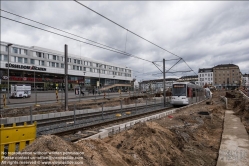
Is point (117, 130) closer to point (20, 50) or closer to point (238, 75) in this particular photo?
point (20, 50)

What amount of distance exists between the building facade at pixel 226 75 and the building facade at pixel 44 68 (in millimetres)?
76216

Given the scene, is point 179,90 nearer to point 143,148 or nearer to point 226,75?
point 143,148

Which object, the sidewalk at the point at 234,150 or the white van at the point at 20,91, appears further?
the white van at the point at 20,91

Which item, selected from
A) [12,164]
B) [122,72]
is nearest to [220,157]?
[12,164]

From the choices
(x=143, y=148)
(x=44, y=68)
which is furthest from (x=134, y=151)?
(x=44, y=68)

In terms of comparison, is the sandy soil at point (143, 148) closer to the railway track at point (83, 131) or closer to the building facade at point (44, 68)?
the railway track at point (83, 131)

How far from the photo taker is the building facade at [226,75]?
4636 inches

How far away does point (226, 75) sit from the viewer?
121 metres

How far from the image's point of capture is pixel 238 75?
118 meters

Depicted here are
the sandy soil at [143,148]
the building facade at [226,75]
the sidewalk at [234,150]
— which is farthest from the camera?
the building facade at [226,75]

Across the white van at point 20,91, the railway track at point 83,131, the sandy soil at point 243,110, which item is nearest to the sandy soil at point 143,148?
the railway track at point 83,131

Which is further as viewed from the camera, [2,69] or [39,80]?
[39,80]

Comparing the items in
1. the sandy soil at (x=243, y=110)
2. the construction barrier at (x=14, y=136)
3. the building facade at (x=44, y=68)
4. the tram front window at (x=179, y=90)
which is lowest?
the sandy soil at (x=243, y=110)

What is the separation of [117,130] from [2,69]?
4879 cm
